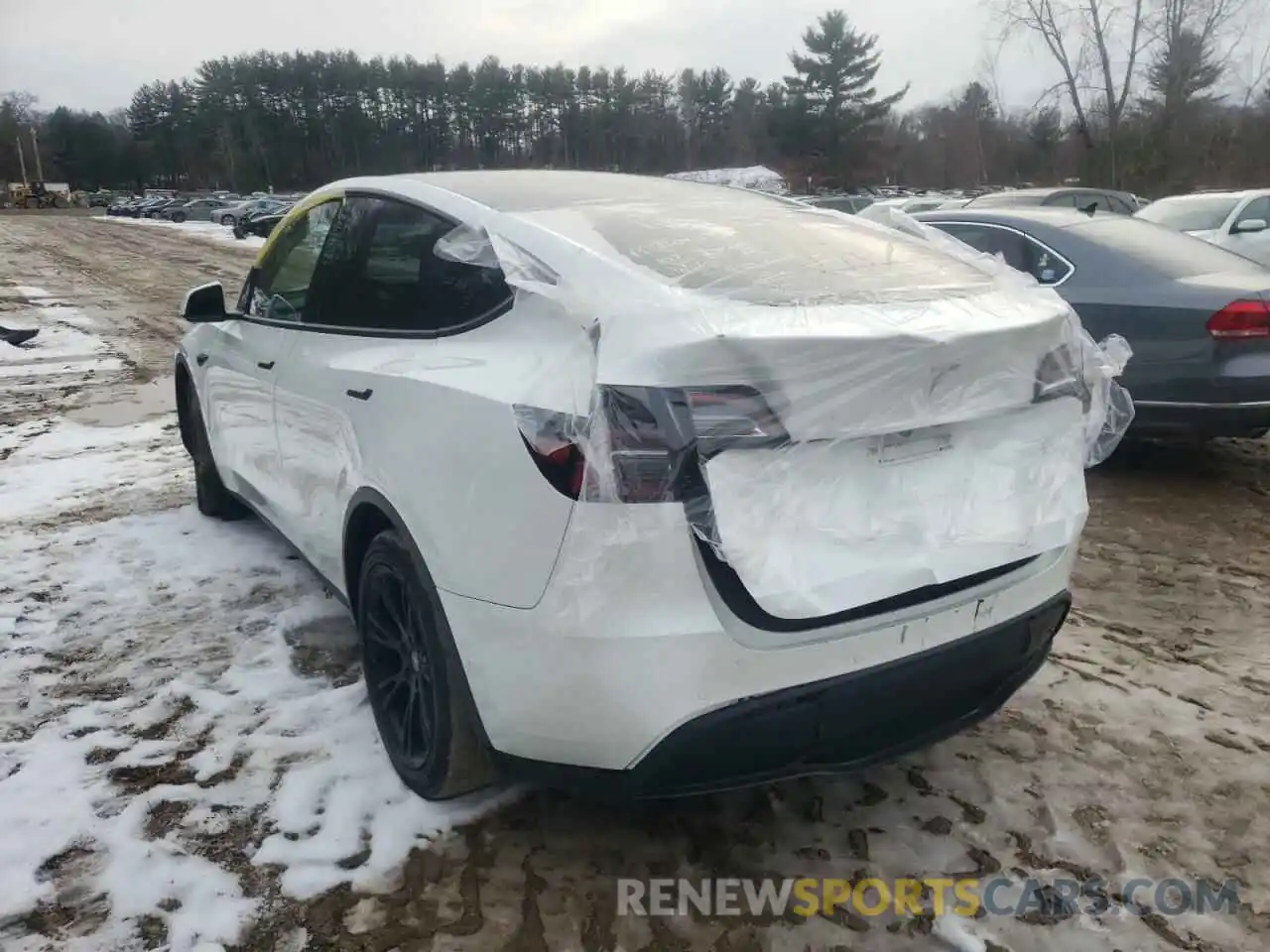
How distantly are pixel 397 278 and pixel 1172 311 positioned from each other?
403 centimetres

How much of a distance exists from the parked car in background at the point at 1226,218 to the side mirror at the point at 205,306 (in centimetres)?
914

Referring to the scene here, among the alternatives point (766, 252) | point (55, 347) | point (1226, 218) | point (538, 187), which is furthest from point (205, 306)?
point (1226, 218)

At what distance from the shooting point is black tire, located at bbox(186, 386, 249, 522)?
4.83 metres

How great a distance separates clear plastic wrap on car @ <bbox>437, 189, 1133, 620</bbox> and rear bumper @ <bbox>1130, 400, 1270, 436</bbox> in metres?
2.91

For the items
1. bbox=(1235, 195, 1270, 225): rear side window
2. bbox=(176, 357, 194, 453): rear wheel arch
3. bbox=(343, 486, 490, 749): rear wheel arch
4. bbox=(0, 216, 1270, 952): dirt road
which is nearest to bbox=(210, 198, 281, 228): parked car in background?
bbox=(1235, 195, 1270, 225): rear side window

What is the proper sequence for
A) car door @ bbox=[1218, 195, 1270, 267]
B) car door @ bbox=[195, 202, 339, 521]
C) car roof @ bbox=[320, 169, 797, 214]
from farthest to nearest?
1. car door @ bbox=[1218, 195, 1270, 267]
2. car door @ bbox=[195, 202, 339, 521]
3. car roof @ bbox=[320, 169, 797, 214]

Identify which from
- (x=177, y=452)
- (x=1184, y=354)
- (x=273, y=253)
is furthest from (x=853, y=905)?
(x=177, y=452)

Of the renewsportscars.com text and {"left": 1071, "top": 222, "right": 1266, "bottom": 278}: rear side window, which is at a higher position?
{"left": 1071, "top": 222, "right": 1266, "bottom": 278}: rear side window

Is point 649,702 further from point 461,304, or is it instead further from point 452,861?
point 461,304

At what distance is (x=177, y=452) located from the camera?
6.45 m

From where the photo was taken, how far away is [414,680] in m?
2.58

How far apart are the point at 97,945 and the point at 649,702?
1.38 metres

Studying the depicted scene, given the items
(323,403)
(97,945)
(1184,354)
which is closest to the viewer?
(97,945)

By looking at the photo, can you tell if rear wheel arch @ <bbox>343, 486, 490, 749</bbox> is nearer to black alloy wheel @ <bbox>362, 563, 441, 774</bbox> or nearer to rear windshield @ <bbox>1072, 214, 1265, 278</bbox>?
black alloy wheel @ <bbox>362, 563, 441, 774</bbox>
